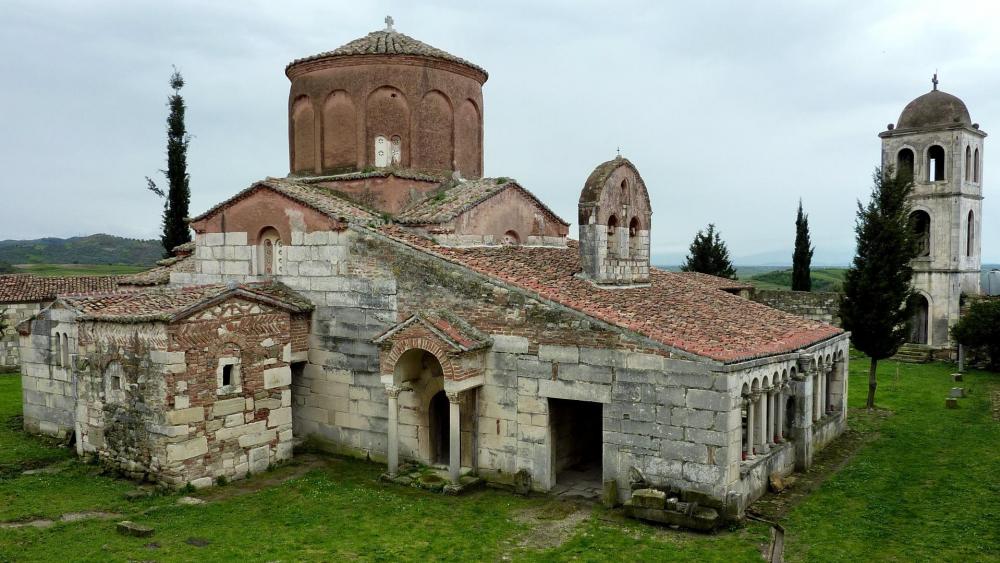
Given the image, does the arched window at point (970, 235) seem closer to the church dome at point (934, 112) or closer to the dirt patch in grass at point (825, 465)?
the church dome at point (934, 112)

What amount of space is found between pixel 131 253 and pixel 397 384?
95.1 meters

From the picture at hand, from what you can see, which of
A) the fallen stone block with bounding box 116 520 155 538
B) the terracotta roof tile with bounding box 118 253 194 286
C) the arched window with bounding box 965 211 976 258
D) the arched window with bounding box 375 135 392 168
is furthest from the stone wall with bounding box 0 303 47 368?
the arched window with bounding box 965 211 976 258

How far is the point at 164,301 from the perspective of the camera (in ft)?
45.9

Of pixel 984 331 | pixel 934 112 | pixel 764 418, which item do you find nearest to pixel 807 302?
pixel 984 331

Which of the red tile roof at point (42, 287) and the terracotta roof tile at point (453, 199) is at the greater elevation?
the terracotta roof tile at point (453, 199)

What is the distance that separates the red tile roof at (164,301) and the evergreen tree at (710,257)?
26.2 meters

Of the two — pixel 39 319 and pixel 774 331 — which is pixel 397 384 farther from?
pixel 39 319

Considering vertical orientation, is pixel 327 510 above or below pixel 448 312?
below

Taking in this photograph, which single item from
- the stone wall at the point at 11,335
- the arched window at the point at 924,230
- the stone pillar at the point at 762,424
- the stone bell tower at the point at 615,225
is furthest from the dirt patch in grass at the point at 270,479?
the arched window at the point at 924,230

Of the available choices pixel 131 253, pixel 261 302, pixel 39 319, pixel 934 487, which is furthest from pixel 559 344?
pixel 131 253

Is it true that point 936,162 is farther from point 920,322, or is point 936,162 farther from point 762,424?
point 762,424

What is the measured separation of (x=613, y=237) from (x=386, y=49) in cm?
758

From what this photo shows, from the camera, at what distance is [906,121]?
1315 inches

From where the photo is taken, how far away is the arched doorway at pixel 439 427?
14.7 metres
